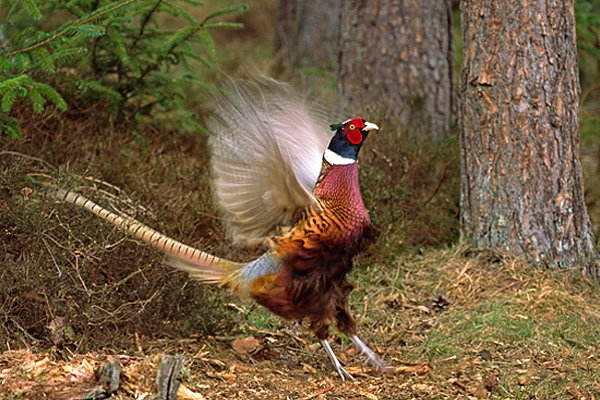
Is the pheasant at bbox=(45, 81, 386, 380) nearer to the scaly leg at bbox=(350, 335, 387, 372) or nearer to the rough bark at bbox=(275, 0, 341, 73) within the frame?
the scaly leg at bbox=(350, 335, 387, 372)

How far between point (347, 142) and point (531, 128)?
5.33ft

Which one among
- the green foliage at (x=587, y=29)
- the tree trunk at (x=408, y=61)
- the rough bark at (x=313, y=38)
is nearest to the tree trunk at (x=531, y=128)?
the tree trunk at (x=408, y=61)

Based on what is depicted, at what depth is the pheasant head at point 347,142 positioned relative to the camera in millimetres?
4390

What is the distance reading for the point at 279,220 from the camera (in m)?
4.42

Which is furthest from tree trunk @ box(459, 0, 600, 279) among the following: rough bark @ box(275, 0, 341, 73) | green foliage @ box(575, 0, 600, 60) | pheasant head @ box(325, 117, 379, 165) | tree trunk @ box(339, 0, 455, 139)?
rough bark @ box(275, 0, 341, 73)

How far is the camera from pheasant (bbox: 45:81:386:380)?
4.25 m

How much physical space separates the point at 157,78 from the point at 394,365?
10.7ft

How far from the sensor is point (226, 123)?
441 centimetres

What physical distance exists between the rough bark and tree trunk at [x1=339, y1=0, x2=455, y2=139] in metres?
3.50

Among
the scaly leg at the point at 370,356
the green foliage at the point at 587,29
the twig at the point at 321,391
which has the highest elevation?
the green foliage at the point at 587,29

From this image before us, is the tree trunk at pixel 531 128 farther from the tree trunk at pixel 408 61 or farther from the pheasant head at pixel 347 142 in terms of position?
the tree trunk at pixel 408 61

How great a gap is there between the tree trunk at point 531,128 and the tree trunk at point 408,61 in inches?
63.3

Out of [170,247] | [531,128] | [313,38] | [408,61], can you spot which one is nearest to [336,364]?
[170,247]

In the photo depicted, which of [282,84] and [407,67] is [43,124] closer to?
[282,84]
